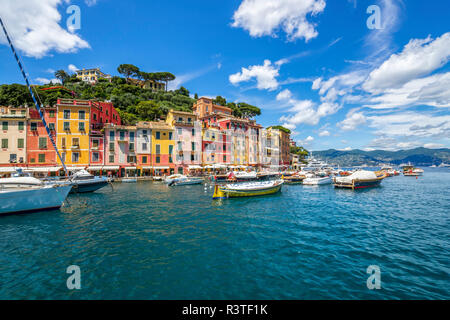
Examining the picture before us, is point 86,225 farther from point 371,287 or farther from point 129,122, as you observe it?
point 129,122

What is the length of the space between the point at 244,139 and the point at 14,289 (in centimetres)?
5298

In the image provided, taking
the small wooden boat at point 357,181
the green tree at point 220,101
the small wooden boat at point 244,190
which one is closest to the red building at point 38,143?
the small wooden boat at point 244,190

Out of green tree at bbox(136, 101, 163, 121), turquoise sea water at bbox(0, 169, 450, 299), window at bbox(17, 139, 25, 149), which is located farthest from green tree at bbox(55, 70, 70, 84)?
turquoise sea water at bbox(0, 169, 450, 299)

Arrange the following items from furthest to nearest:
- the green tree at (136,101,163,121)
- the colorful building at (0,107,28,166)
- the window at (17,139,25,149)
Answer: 1. the green tree at (136,101,163,121)
2. the window at (17,139,25,149)
3. the colorful building at (0,107,28,166)

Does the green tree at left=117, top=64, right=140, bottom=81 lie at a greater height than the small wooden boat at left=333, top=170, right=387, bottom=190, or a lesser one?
greater

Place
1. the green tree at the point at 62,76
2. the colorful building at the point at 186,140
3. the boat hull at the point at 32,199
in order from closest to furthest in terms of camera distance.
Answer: the boat hull at the point at 32,199 < the colorful building at the point at 186,140 < the green tree at the point at 62,76

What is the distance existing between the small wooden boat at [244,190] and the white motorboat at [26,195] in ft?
44.6

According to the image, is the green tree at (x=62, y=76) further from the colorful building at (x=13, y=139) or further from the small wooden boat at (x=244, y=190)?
the small wooden boat at (x=244, y=190)

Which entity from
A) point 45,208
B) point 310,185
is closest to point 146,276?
point 45,208

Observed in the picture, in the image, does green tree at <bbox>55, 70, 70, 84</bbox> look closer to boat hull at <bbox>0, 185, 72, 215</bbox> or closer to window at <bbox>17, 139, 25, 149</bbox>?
window at <bbox>17, 139, 25, 149</bbox>

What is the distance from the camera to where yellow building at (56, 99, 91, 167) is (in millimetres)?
35469

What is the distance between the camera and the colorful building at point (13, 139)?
3300 cm

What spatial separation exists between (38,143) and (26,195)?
29.1 m

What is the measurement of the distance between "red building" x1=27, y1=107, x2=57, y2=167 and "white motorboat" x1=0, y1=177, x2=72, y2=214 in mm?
26682
